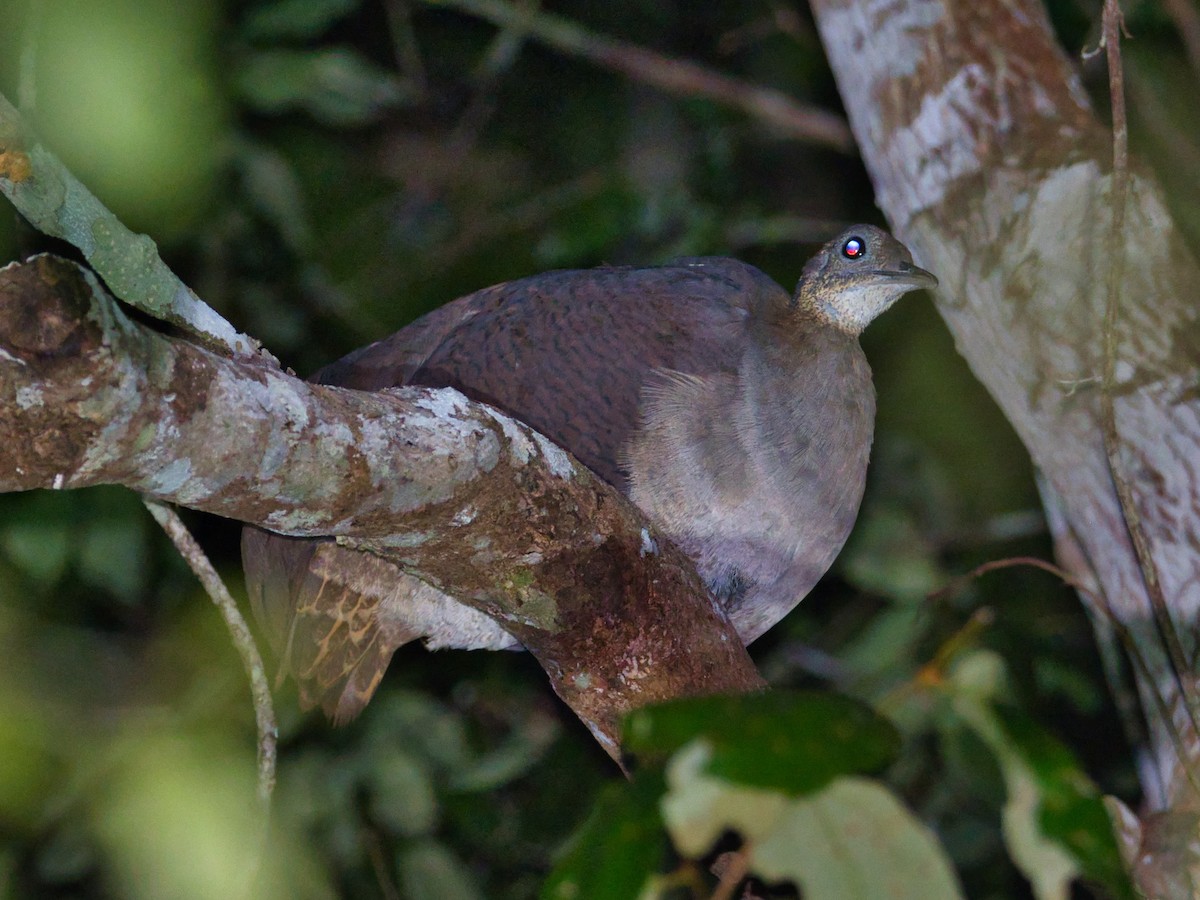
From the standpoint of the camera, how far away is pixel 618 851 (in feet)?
3.78

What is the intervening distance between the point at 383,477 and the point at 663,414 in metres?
0.95

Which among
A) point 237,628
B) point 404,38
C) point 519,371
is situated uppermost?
point 404,38

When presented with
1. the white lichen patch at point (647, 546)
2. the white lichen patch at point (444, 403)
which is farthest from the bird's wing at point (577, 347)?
the white lichen patch at point (444, 403)

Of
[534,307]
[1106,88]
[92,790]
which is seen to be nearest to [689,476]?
[534,307]

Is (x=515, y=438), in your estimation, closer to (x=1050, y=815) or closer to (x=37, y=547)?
(x=1050, y=815)

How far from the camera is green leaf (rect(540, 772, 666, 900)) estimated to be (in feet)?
3.74

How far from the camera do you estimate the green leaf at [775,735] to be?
1.09 m

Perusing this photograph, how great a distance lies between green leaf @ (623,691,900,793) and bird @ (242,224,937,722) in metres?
1.44

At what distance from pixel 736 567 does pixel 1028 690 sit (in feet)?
4.68

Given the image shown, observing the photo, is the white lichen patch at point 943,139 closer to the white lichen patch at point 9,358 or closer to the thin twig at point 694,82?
the thin twig at point 694,82

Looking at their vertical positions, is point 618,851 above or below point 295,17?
below

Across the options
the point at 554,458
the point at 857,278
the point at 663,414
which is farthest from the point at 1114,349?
the point at 554,458

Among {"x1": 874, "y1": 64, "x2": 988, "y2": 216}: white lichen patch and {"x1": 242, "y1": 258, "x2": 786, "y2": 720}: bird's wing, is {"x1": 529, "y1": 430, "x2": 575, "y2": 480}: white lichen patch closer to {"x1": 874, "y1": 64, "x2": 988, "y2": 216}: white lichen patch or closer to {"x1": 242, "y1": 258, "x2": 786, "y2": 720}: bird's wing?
{"x1": 242, "y1": 258, "x2": 786, "y2": 720}: bird's wing

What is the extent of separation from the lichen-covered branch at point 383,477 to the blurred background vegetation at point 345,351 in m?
0.59
